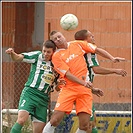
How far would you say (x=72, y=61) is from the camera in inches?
438

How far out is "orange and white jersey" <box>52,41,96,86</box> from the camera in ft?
36.4

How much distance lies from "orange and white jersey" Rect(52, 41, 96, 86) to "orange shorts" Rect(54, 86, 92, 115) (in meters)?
0.12

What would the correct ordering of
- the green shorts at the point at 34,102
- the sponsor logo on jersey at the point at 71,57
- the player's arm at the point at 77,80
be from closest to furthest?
1. the player's arm at the point at 77,80
2. the sponsor logo on jersey at the point at 71,57
3. the green shorts at the point at 34,102

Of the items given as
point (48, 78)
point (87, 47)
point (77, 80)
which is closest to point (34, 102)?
point (48, 78)

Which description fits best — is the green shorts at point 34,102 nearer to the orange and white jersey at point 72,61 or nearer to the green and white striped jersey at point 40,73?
the green and white striped jersey at point 40,73

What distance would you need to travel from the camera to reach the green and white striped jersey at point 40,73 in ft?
37.1

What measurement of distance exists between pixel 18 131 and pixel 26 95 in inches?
22.0

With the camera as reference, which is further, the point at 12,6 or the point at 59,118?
the point at 12,6

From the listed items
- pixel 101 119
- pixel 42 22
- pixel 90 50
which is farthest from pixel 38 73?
pixel 42 22

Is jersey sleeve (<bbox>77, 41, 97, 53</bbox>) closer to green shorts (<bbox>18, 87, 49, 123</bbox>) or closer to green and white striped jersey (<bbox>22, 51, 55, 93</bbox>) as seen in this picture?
green and white striped jersey (<bbox>22, 51, 55, 93</bbox>)

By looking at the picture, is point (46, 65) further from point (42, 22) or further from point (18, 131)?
point (42, 22)

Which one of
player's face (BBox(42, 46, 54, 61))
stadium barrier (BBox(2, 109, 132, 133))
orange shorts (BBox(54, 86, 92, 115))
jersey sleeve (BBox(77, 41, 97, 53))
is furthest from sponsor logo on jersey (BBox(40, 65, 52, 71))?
stadium barrier (BBox(2, 109, 132, 133))

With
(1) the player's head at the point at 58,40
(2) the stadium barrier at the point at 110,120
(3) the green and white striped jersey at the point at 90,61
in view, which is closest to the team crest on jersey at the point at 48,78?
(1) the player's head at the point at 58,40

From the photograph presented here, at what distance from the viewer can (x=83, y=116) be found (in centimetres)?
1102
